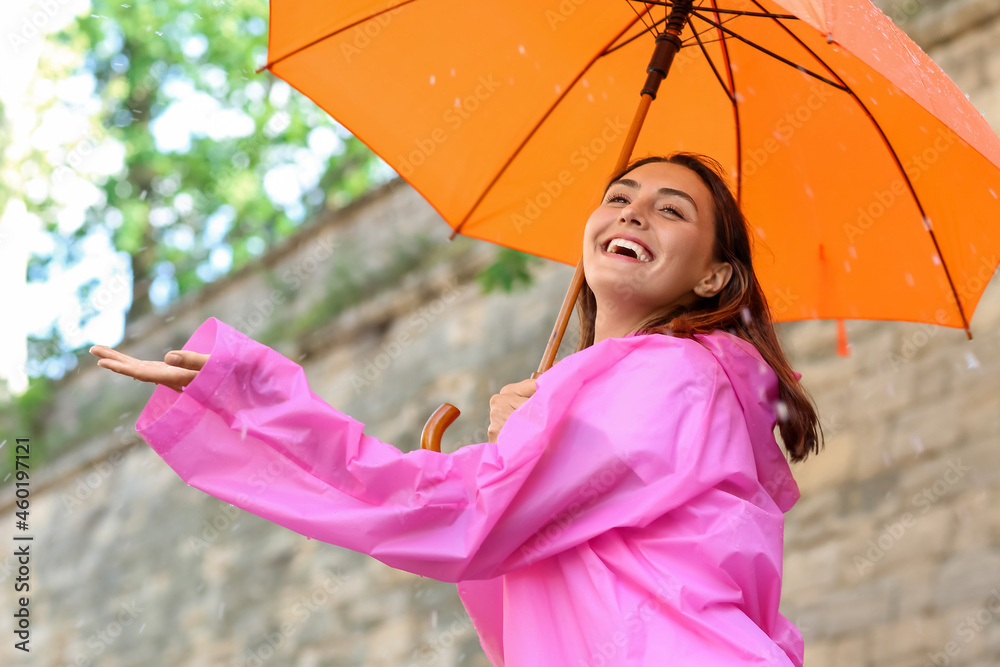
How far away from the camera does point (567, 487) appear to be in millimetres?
1988

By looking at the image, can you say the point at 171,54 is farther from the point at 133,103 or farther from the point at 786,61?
the point at 786,61

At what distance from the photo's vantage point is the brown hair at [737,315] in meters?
2.35

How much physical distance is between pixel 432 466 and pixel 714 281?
91 centimetres

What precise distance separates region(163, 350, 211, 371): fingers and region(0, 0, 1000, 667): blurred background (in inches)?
8.9

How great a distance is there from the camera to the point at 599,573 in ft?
6.60

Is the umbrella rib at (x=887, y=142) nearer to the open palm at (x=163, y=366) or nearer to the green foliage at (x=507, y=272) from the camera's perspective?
the open palm at (x=163, y=366)

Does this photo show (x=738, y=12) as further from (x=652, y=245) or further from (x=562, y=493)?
(x=562, y=493)

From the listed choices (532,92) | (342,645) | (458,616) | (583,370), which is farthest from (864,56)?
(342,645)

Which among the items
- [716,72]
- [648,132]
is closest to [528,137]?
Answer: [648,132]

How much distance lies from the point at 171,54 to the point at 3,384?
4.42 metres

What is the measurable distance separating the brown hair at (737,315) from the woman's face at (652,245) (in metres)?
0.03

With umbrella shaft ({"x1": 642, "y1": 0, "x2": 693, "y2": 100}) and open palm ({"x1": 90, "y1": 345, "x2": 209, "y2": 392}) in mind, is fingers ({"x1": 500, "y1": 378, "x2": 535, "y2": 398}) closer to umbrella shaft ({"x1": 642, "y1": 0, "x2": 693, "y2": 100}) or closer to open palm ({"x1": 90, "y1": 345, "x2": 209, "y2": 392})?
open palm ({"x1": 90, "y1": 345, "x2": 209, "y2": 392})

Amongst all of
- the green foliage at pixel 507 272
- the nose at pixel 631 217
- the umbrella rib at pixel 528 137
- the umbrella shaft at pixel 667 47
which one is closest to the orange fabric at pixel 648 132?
the umbrella rib at pixel 528 137

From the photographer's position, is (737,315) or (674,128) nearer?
(737,315)
